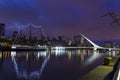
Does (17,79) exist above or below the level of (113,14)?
below

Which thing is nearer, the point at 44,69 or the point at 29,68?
the point at 44,69

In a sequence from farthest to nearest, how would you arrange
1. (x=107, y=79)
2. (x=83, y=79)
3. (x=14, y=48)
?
(x=14, y=48) < (x=83, y=79) < (x=107, y=79)

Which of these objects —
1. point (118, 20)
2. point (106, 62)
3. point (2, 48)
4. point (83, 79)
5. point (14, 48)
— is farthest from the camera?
point (14, 48)

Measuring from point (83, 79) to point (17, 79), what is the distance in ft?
32.8

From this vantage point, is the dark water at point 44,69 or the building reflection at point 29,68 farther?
the building reflection at point 29,68

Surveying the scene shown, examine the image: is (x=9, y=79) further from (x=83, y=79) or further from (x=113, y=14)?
(x=113, y=14)

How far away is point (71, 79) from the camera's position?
24.7 meters

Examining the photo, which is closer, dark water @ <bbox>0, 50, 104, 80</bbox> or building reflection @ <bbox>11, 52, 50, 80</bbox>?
dark water @ <bbox>0, 50, 104, 80</bbox>

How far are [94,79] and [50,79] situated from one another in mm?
9562

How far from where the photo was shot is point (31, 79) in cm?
2523

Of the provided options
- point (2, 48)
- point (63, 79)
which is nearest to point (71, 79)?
point (63, 79)

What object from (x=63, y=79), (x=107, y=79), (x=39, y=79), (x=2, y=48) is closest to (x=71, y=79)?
(x=63, y=79)

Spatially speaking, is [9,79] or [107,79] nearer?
[107,79]

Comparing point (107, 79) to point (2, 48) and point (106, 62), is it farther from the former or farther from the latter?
point (2, 48)
